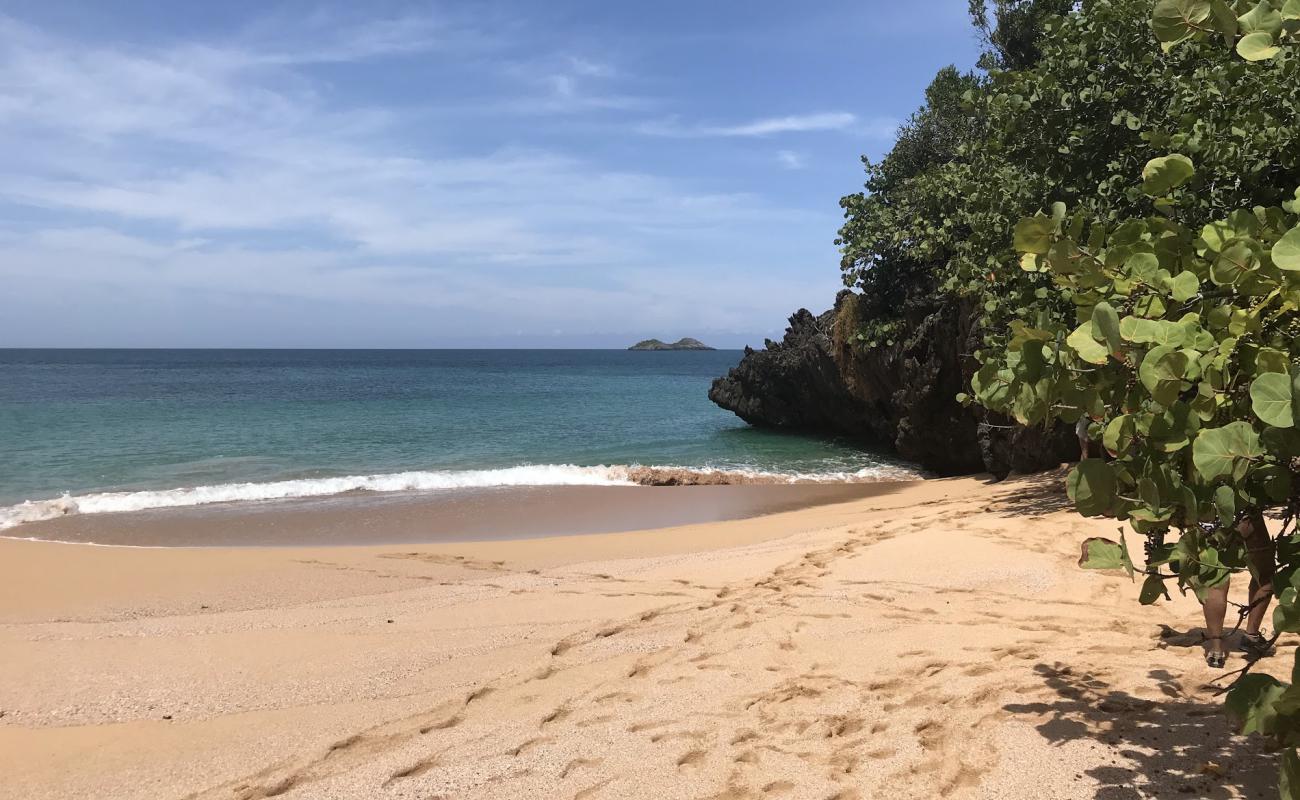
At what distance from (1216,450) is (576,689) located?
371 cm

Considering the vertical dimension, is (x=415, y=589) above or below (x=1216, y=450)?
below

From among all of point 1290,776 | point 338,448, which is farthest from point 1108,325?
point 338,448

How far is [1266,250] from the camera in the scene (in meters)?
1.87

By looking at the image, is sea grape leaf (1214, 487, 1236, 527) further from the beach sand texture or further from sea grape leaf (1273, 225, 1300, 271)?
the beach sand texture

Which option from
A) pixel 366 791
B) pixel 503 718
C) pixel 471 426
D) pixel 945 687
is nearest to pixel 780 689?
pixel 945 687

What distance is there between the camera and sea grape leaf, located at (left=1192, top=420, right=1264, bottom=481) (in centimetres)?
163

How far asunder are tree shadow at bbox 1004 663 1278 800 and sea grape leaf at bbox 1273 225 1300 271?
2.32 m

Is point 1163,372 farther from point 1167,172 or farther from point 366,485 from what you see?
point 366,485

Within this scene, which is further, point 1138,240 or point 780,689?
point 780,689

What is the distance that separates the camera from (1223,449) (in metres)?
1.66

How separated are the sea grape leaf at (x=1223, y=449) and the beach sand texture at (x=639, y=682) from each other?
2.01m

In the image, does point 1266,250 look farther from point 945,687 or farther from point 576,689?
point 576,689

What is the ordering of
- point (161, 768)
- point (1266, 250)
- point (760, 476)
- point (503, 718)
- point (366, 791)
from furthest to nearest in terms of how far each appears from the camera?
point (760, 476) < point (503, 718) < point (161, 768) < point (366, 791) < point (1266, 250)

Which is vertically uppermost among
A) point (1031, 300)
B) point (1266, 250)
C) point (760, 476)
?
point (1031, 300)
